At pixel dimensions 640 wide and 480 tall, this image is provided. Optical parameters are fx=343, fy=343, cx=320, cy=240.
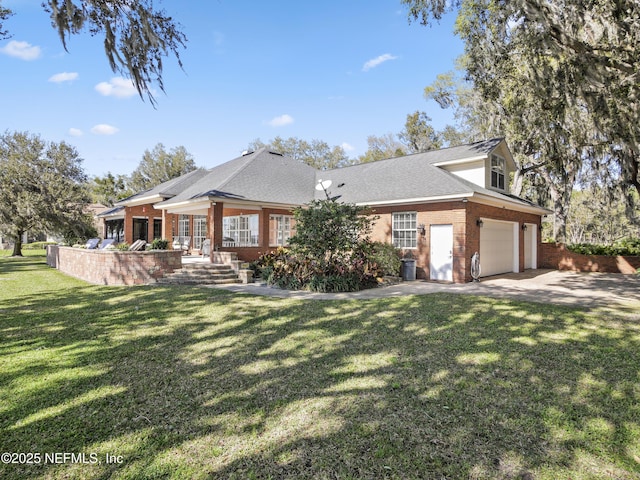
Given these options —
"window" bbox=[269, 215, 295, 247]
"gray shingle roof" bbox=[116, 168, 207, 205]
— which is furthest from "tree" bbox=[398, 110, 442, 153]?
"window" bbox=[269, 215, 295, 247]

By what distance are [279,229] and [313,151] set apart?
31567mm

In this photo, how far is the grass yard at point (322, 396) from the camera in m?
2.70

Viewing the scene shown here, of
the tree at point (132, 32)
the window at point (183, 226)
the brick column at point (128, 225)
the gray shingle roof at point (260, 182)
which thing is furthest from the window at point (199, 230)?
the tree at point (132, 32)

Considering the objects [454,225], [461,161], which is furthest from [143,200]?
[461,161]

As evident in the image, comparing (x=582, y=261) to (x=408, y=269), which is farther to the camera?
(x=582, y=261)

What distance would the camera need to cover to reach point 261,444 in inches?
114

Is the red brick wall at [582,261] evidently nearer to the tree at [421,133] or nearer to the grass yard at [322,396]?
the grass yard at [322,396]

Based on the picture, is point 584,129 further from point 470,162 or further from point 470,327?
point 470,327

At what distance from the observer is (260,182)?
645 inches

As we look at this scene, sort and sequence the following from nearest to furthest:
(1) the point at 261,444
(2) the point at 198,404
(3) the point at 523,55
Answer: (1) the point at 261,444 < (2) the point at 198,404 < (3) the point at 523,55

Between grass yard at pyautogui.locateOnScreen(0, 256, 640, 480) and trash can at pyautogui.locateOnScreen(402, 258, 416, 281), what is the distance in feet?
19.6

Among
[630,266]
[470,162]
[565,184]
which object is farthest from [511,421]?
[565,184]

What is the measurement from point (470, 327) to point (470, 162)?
10.8 m

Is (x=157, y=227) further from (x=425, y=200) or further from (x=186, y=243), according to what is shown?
(x=425, y=200)
